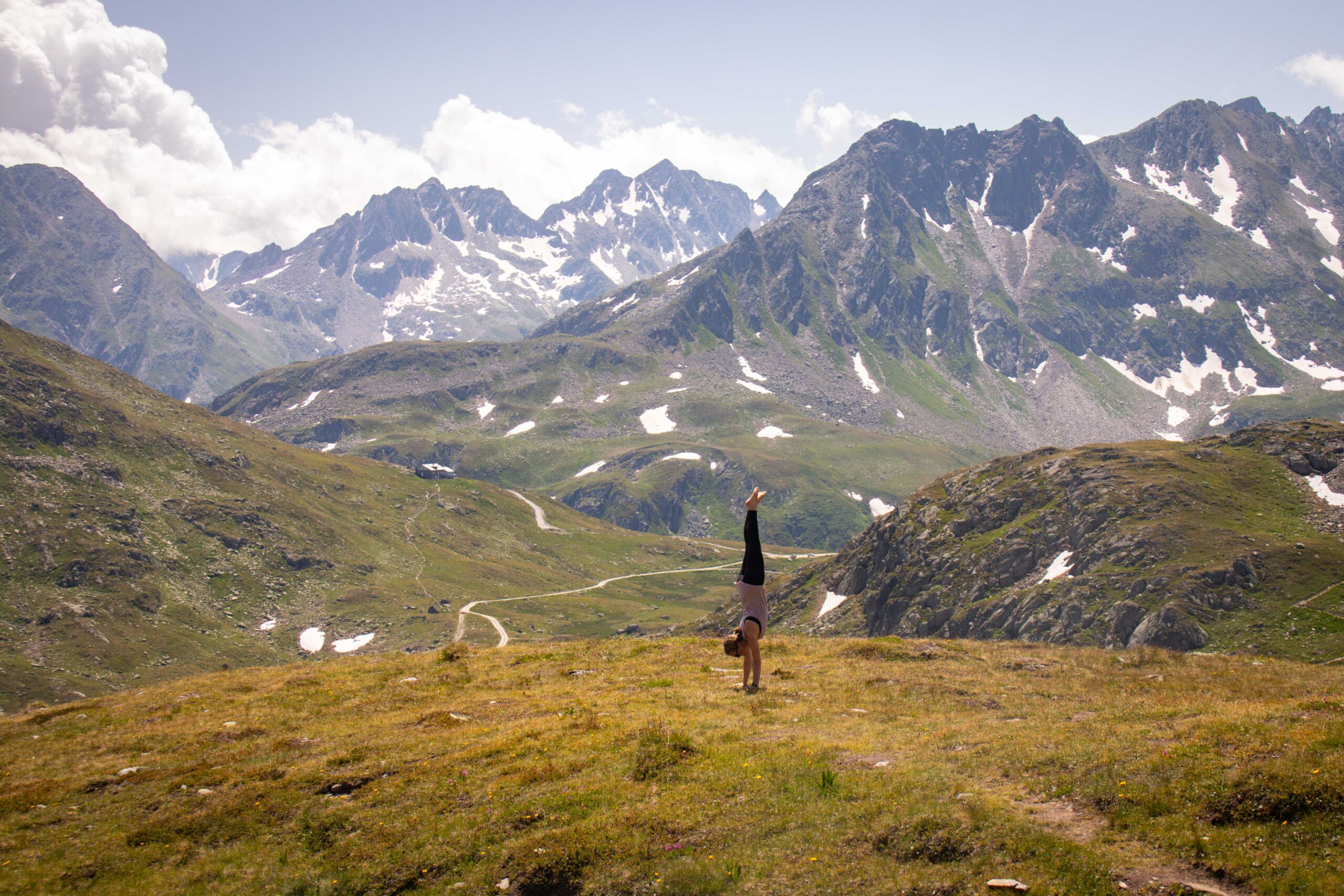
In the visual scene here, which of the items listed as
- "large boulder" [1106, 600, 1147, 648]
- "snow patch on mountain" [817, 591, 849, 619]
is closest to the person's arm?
"large boulder" [1106, 600, 1147, 648]

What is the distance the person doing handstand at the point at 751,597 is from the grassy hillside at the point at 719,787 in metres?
1.85

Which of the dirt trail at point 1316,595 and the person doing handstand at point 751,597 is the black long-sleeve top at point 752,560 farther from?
the dirt trail at point 1316,595

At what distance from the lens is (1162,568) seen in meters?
95.6

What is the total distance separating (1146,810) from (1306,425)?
13018 cm

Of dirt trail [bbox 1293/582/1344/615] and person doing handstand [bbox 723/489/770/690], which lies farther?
dirt trail [bbox 1293/582/1344/615]

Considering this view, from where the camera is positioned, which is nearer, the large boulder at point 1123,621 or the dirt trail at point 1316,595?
the dirt trail at point 1316,595

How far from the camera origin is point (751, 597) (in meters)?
24.9

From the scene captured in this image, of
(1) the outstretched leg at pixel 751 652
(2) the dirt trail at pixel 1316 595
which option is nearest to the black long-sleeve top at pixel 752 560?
(1) the outstretched leg at pixel 751 652

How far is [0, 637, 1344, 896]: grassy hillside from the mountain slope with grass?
214 ft

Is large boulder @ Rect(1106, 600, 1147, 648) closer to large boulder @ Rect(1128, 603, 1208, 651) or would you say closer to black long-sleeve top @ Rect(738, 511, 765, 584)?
large boulder @ Rect(1128, 603, 1208, 651)

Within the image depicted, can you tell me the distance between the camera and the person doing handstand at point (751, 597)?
24.7 metres

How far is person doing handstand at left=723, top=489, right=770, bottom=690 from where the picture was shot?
24.7 m

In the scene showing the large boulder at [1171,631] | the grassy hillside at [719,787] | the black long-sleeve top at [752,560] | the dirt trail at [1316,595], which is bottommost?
the large boulder at [1171,631]

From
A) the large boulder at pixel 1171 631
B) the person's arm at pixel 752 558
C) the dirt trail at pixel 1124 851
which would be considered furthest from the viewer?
the large boulder at pixel 1171 631
